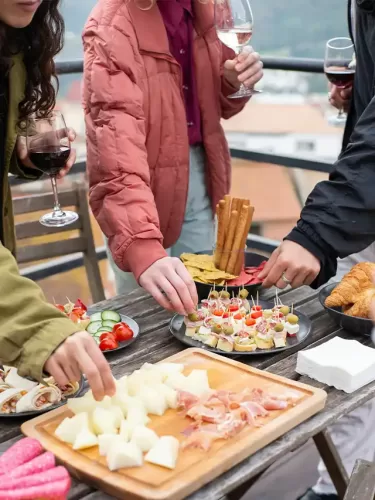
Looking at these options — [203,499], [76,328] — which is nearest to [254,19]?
[76,328]

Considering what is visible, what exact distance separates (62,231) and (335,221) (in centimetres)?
151

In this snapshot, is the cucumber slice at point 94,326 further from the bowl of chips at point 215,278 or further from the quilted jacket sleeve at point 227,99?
the quilted jacket sleeve at point 227,99

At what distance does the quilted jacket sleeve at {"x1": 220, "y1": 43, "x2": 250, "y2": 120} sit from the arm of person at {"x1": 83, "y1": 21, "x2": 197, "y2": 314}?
0.43 metres

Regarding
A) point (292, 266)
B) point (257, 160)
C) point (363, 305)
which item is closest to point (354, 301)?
point (363, 305)

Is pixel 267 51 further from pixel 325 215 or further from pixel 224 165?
pixel 325 215

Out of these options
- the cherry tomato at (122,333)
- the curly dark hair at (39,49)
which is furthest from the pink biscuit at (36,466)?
the curly dark hair at (39,49)

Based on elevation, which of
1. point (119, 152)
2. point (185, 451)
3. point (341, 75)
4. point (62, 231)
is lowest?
point (62, 231)

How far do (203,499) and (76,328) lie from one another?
0.40 meters

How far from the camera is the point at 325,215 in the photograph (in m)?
2.02

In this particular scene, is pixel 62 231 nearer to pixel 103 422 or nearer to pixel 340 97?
pixel 340 97

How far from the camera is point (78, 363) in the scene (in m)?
1.37

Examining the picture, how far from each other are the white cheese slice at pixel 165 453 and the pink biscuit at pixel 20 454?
20 cm

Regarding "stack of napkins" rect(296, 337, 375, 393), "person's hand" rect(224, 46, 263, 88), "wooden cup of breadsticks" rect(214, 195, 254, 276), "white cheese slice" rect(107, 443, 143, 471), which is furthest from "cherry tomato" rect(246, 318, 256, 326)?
"person's hand" rect(224, 46, 263, 88)

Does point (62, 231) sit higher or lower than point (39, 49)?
lower
